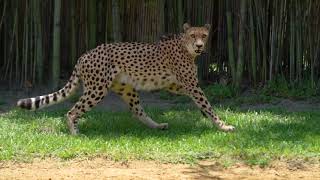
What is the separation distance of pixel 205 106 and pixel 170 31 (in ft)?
9.97

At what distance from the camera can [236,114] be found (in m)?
8.05

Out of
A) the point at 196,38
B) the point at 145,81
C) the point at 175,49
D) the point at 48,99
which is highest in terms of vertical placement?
the point at 196,38

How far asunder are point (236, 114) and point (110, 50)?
5.99ft

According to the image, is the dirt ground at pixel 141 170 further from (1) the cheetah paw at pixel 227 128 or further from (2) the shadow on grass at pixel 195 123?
(1) the cheetah paw at pixel 227 128

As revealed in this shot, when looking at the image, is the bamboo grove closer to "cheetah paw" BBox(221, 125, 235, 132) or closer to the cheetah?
the cheetah

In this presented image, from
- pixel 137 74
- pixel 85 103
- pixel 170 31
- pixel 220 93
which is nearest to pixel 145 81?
pixel 137 74

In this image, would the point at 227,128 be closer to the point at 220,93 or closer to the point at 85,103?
the point at 85,103

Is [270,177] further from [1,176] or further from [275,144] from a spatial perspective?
[1,176]

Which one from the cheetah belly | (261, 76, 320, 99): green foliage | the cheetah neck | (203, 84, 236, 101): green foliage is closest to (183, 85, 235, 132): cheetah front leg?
the cheetah belly

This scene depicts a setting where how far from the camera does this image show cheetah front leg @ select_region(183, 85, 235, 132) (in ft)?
23.3

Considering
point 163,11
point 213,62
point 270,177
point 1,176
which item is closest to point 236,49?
point 213,62

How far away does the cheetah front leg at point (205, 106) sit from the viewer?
7.11 metres

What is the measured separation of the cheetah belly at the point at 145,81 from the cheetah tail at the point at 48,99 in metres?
0.49

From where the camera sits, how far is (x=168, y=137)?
6.83m
